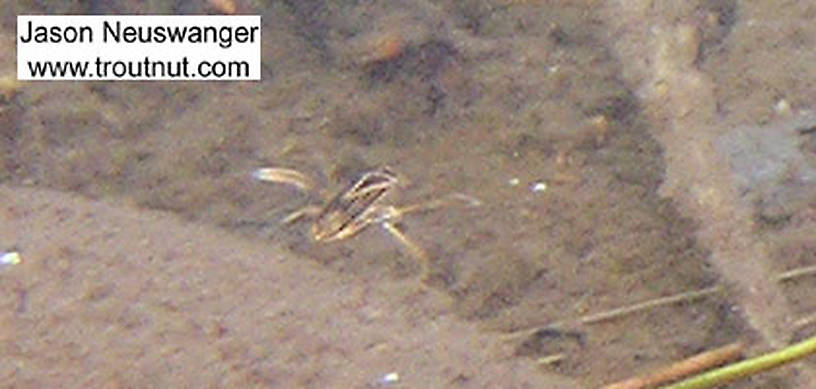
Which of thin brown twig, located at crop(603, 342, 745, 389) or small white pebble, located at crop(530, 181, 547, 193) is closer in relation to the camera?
thin brown twig, located at crop(603, 342, 745, 389)

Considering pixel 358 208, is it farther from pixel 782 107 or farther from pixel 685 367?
pixel 782 107

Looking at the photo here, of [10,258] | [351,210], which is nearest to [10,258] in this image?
[10,258]

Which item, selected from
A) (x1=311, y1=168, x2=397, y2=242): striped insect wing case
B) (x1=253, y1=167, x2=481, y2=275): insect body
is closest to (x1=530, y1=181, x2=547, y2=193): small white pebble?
(x1=253, y1=167, x2=481, y2=275): insect body

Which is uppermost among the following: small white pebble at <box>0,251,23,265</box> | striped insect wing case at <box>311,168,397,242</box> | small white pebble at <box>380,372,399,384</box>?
striped insect wing case at <box>311,168,397,242</box>

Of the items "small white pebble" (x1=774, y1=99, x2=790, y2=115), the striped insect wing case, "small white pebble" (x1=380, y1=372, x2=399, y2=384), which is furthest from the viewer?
"small white pebble" (x1=774, y1=99, x2=790, y2=115)

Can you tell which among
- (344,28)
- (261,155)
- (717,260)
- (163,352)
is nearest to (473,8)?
(344,28)

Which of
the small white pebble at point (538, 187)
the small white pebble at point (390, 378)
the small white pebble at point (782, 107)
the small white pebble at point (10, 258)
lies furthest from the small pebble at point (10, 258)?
the small white pebble at point (782, 107)

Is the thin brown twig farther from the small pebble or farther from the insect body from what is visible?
the small pebble

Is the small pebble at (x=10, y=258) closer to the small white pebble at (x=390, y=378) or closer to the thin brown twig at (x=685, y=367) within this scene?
the small white pebble at (x=390, y=378)

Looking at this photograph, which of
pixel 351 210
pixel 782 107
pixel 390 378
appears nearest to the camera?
pixel 390 378

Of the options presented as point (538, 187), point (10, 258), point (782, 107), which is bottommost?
point (10, 258)
